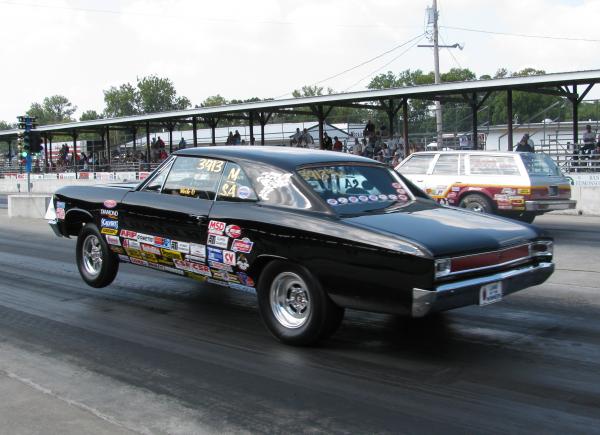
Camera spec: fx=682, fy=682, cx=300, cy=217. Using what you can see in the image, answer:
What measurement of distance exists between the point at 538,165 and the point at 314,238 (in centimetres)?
987

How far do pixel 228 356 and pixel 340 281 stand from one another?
3.64 feet

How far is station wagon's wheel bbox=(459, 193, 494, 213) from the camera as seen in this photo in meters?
13.9

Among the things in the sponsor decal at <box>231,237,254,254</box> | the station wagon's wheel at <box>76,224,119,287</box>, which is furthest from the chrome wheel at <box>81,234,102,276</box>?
the sponsor decal at <box>231,237,254,254</box>

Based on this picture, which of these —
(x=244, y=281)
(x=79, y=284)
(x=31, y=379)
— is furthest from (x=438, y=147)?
(x=31, y=379)

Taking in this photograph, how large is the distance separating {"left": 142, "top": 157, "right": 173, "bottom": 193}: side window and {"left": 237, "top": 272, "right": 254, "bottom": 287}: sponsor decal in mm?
1600

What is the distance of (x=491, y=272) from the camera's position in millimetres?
5336

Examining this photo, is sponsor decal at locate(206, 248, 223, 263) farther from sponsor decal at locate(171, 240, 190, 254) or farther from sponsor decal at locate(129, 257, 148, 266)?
sponsor decal at locate(129, 257, 148, 266)

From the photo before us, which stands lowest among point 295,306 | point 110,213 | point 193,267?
point 295,306

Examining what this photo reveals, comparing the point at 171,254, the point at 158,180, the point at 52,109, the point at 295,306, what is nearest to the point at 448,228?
the point at 295,306

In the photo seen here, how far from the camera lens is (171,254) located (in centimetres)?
664

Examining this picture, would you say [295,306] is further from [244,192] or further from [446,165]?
[446,165]

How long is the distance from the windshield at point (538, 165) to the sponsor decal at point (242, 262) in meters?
9.26

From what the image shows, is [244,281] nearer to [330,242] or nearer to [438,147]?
[330,242]

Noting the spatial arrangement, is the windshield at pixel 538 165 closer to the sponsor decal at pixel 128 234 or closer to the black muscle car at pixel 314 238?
the black muscle car at pixel 314 238
